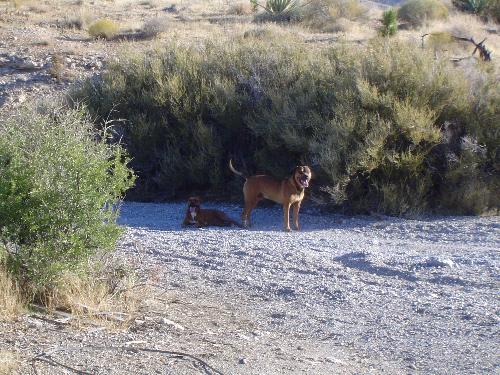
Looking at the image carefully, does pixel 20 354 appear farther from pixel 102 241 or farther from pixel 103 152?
pixel 103 152

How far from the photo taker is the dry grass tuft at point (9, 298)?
25.2 feet

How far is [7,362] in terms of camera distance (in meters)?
6.20

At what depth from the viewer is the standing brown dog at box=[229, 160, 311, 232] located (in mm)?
13570

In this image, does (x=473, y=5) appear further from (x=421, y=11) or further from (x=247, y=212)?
(x=247, y=212)

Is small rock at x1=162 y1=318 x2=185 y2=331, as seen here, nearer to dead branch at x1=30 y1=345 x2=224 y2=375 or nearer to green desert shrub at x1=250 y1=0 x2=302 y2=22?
dead branch at x1=30 y1=345 x2=224 y2=375

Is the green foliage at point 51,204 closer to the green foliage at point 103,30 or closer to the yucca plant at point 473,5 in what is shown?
the green foliage at point 103,30

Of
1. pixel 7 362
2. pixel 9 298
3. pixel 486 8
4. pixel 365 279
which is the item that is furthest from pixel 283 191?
pixel 486 8

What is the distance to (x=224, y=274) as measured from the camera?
10.4 metres

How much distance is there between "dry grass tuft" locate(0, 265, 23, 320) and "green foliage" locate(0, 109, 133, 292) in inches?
7.3

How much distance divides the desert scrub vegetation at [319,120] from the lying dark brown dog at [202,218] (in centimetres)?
199

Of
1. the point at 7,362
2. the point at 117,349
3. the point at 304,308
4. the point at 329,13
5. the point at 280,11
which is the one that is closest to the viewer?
the point at 7,362

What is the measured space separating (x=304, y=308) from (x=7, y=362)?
3518 mm

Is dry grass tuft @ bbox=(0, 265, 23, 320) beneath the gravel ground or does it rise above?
above

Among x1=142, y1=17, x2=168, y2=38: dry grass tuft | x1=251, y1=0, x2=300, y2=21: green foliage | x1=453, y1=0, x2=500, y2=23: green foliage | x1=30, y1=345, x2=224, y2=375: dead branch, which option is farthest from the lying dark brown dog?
x1=453, y1=0, x2=500, y2=23: green foliage
